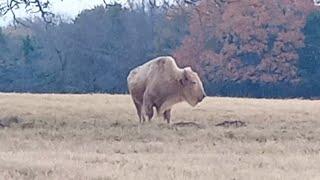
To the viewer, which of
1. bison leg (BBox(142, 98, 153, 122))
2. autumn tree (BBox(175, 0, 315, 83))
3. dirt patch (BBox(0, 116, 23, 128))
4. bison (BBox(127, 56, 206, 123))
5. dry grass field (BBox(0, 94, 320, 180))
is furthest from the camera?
autumn tree (BBox(175, 0, 315, 83))

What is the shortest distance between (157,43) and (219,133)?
3486cm

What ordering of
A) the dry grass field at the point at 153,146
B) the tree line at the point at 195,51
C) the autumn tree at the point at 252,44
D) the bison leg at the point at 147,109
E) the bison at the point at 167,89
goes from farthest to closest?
the tree line at the point at 195,51 → the autumn tree at the point at 252,44 → the bison at the point at 167,89 → the bison leg at the point at 147,109 → the dry grass field at the point at 153,146

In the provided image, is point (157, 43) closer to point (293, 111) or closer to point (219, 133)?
point (293, 111)

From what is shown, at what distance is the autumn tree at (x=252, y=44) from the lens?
1783 inches

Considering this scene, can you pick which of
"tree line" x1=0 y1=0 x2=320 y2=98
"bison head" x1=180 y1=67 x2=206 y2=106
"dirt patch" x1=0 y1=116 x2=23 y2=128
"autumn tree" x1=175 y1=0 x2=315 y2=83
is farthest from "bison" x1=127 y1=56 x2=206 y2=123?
"autumn tree" x1=175 y1=0 x2=315 y2=83

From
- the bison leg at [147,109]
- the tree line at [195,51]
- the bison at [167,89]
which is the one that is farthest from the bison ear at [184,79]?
the tree line at [195,51]

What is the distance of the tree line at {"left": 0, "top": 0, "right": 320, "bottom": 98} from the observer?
149ft

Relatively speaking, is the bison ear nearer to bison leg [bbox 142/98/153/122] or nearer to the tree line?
bison leg [bbox 142/98/153/122]

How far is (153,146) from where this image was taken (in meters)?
13.3

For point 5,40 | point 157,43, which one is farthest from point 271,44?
point 5,40

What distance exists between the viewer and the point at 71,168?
32.7ft

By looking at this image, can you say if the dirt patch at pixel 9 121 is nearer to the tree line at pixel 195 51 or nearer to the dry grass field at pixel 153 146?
the dry grass field at pixel 153 146

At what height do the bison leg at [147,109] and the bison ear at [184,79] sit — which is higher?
the bison ear at [184,79]

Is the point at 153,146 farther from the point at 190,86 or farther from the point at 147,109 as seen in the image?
the point at 190,86
